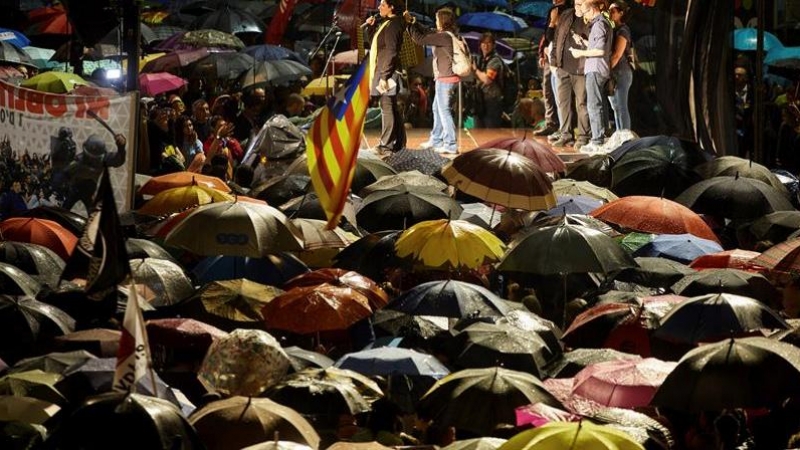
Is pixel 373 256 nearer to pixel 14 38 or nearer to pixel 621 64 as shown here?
pixel 621 64

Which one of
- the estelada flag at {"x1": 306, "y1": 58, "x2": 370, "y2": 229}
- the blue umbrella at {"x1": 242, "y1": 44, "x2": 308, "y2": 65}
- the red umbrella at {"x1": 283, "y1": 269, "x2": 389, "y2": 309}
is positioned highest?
the estelada flag at {"x1": 306, "y1": 58, "x2": 370, "y2": 229}

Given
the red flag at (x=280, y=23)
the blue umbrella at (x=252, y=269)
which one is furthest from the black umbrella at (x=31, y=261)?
the red flag at (x=280, y=23)

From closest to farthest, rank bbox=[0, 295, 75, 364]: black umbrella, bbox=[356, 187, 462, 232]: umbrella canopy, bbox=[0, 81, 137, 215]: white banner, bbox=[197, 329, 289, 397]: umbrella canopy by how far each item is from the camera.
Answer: bbox=[197, 329, 289, 397]: umbrella canopy, bbox=[0, 295, 75, 364]: black umbrella, bbox=[356, 187, 462, 232]: umbrella canopy, bbox=[0, 81, 137, 215]: white banner

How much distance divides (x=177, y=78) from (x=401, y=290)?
45.1ft

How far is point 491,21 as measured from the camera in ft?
120

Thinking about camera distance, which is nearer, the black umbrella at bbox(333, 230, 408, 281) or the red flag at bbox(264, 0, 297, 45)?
the black umbrella at bbox(333, 230, 408, 281)

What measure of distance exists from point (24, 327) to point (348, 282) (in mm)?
2867

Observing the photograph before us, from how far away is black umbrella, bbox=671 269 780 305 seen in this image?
1678 centimetres

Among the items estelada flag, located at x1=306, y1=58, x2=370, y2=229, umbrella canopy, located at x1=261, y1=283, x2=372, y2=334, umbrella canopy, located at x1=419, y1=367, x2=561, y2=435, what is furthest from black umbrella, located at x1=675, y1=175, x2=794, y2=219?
umbrella canopy, located at x1=419, y1=367, x2=561, y2=435

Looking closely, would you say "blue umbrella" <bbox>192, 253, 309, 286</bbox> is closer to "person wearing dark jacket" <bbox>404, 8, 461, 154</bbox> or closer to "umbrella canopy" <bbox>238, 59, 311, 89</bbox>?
"person wearing dark jacket" <bbox>404, 8, 461, 154</bbox>

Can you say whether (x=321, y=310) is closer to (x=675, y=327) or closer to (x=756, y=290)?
(x=675, y=327)

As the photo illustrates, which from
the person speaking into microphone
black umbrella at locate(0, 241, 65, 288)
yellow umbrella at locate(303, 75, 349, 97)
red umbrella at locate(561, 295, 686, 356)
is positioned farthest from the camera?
yellow umbrella at locate(303, 75, 349, 97)

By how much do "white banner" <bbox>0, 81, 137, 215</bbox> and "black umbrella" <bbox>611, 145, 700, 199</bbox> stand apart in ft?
17.7

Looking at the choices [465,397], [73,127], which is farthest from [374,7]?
[465,397]
